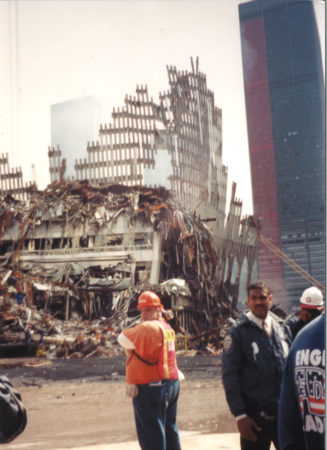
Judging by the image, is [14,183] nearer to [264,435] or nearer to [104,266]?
[104,266]

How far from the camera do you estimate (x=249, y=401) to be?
2.43 metres

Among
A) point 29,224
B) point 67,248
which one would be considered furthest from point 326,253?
point 29,224

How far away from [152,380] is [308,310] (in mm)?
970

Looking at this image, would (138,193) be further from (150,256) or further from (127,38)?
(127,38)

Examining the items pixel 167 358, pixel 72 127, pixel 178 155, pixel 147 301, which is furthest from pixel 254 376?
pixel 72 127

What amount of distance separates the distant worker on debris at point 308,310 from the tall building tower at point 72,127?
206cm

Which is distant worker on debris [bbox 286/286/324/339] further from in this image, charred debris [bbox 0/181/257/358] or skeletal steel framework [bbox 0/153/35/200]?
skeletal steel framework [bbox 0/153/35/200]

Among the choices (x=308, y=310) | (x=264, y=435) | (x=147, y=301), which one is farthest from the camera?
(x=308, y=310)

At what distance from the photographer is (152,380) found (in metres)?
2.79

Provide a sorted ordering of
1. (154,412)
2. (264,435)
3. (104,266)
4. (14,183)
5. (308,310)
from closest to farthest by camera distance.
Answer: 1. (264,435)
2. (154,412)
3. (308,310)
4. (104,266)
5. (14,183)

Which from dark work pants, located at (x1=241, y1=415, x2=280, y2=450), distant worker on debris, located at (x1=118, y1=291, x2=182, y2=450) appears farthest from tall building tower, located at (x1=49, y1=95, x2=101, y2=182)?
dark work pants, located at (x1=241, y1=415, x2=280, y2=450)

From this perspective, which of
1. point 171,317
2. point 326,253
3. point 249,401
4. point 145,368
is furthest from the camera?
point 171,317

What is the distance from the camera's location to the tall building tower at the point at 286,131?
12.5 feet

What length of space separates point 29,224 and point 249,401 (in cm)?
241
